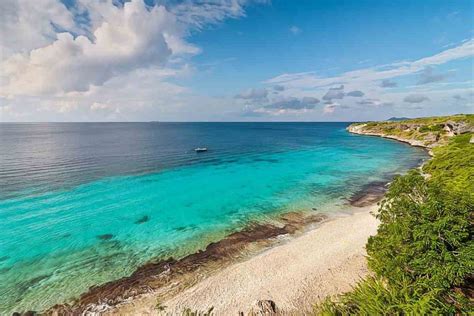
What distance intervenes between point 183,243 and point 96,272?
7568 millimetres

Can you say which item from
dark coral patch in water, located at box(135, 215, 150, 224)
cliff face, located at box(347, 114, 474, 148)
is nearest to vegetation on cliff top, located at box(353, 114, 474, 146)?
cliff face, located at box(347, 114, 474, 148)

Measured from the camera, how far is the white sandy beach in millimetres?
14828

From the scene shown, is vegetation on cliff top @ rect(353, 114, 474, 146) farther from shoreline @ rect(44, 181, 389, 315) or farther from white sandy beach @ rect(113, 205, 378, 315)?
white sandy beach @ rect(113, 205, 378, 315)

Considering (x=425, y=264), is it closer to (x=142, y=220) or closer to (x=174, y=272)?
(x=174, y=272)

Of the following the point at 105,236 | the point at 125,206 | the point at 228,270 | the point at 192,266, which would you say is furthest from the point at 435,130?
the point at 105,236

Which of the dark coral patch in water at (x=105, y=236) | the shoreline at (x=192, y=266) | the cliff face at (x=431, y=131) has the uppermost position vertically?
the cliff face at (x=431, y=131)

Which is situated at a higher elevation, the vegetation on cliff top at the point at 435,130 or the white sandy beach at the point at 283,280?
the vegetation on cliff top at the point at 435,130

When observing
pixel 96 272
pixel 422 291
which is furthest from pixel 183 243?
pixel 422 291

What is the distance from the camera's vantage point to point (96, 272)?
1905cm

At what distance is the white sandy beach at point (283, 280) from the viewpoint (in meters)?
14.8

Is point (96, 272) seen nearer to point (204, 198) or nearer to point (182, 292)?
point (182, 292)

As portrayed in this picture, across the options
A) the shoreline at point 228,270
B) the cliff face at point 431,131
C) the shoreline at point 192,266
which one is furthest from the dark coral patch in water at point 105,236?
the cliff face at point 431,131

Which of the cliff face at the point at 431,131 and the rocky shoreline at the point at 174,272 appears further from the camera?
the cliff face at the point at 431,131

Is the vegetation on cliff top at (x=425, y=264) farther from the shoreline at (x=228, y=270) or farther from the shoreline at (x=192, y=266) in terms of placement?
the shoreline at (x=192, y=266)
